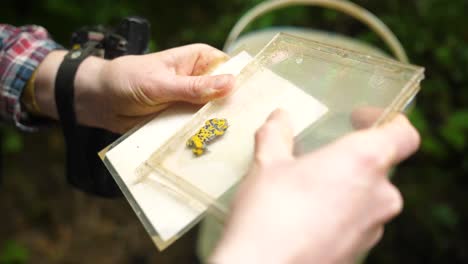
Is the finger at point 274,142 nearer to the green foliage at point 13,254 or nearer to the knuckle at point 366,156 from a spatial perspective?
the knuckle at point 366,156

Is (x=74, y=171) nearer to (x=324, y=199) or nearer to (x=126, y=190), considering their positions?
(x=126, y=190)

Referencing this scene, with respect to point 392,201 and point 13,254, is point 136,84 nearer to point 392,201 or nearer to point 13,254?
point 392,201

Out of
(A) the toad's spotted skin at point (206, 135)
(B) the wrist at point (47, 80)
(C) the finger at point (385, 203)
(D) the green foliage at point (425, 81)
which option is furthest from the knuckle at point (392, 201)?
(D) the green foliage at point (425, 81)

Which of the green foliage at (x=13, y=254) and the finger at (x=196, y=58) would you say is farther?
the green foliage at (x=13, y=254)

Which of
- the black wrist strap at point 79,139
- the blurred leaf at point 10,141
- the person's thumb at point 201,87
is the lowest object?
the blurred leaf at point 10,141

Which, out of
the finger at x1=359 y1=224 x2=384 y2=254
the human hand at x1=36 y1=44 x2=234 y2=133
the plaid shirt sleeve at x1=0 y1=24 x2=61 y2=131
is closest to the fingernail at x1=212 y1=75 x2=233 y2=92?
the human hand at x1=36 y1=44 x2=234 y2=133

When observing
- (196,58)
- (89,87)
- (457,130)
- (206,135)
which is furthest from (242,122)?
(457,130)

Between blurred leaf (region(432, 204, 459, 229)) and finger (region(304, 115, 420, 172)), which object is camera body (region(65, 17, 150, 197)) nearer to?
finger (region(304, 115, 420, 172))
